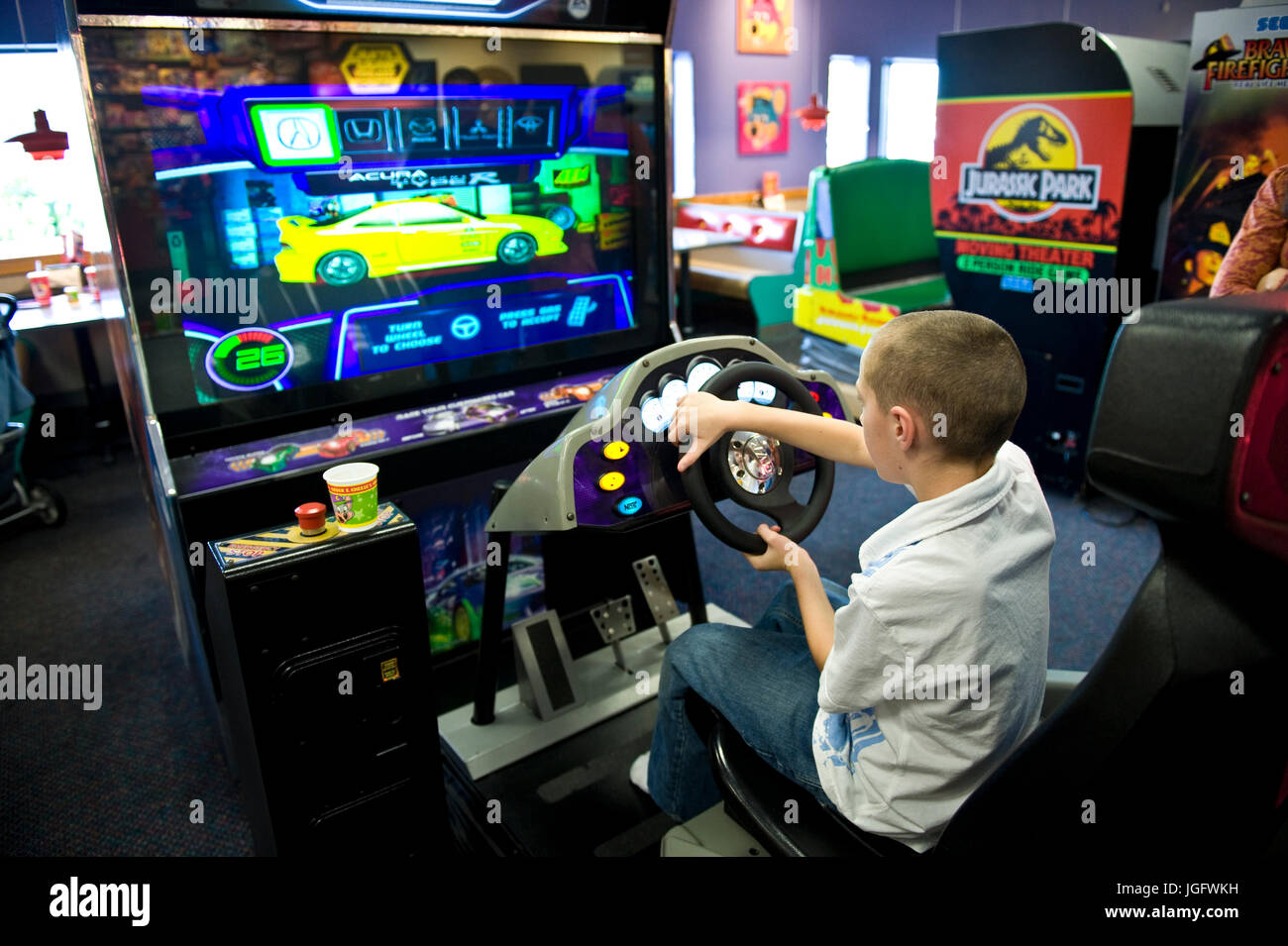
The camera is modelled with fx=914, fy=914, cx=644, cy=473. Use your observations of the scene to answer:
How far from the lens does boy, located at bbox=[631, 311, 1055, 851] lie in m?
1.21

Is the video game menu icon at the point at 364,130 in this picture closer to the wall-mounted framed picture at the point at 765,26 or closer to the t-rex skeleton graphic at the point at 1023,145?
the t-rex skeleton graphic at the point at 1023,145

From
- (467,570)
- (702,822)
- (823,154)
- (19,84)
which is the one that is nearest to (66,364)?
(19,84)

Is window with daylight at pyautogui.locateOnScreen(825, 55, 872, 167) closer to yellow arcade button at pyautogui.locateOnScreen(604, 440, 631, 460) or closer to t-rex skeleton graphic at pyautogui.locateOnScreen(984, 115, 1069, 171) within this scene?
t-rex skeleton graphic at pyautogui.locateOnScreen(984, 115, 1069, 171)

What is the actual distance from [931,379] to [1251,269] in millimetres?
2786

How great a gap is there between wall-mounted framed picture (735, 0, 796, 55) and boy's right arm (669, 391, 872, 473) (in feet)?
25.5

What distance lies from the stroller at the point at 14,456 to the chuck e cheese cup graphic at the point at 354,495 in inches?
111

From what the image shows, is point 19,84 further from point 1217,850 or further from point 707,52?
point 1217,850

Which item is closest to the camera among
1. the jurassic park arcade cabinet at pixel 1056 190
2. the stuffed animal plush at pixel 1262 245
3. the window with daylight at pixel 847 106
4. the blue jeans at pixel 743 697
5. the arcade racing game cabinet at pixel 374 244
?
the blue jeans at pixel 743 697

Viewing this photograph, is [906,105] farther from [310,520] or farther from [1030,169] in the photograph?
[310,520]

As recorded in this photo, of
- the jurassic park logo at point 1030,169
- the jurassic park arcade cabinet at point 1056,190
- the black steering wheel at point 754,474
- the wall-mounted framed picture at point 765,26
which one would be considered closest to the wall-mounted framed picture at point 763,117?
the wall-mounted framed picture at point 765,26

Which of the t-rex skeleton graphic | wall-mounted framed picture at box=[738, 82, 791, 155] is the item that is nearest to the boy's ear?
the t-rex skeleton graphic

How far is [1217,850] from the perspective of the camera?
1.05 meters

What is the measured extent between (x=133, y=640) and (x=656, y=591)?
75.4 inches

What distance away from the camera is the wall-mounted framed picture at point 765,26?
8414 mm
